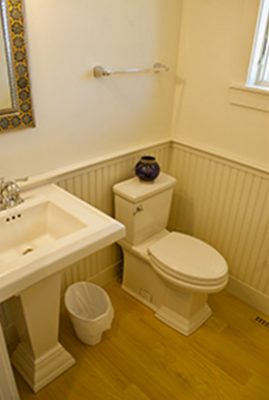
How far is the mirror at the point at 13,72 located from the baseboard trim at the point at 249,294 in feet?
5.15

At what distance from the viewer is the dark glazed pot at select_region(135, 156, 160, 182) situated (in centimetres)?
191

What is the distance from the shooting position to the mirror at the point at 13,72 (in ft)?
4.14

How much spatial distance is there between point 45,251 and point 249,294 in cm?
146

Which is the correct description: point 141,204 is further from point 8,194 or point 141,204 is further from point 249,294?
point 249,294

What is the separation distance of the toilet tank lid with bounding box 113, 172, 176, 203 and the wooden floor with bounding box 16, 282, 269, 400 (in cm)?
71

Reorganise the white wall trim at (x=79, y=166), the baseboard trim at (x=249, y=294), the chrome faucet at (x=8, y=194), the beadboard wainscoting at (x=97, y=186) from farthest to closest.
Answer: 1. the baseboard trim at (x=249, y=294)
2. the beadboard wainscoting at (x=97, y=186)
3. the white wall trim at (x=79, y=166)
4. the chrome faucet at (x=8, y=194)

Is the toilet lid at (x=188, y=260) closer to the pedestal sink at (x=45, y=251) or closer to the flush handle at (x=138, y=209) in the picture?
the flush handle at (x=138, y=209)

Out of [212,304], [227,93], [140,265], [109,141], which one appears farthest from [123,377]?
[227,93]

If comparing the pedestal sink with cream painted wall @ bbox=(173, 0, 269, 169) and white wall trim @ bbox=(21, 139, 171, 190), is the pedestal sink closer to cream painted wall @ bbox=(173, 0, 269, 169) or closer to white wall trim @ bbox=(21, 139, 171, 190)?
white wall trim @ bbox=(21, 139, 171, 190)

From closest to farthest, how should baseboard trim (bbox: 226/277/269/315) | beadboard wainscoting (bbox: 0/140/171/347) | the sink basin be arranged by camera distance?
the sink basin
beadboard wainscoting (bbox: 0/140/171/347)
baseboard trim (bbox: 226/277/269/315)

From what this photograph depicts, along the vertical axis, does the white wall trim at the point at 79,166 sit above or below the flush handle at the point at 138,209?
above

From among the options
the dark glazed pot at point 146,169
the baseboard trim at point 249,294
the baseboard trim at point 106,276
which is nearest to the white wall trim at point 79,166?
the dark glazed pot at point 146,169

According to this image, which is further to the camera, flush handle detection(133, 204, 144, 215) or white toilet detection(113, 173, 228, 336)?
flush handle detection(133, 204, 144, 215)

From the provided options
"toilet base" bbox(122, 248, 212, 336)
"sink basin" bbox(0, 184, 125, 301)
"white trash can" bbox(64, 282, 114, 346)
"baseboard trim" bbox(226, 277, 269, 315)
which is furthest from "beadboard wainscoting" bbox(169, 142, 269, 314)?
"sink basin" bbox(0, 184, 125, 301)
